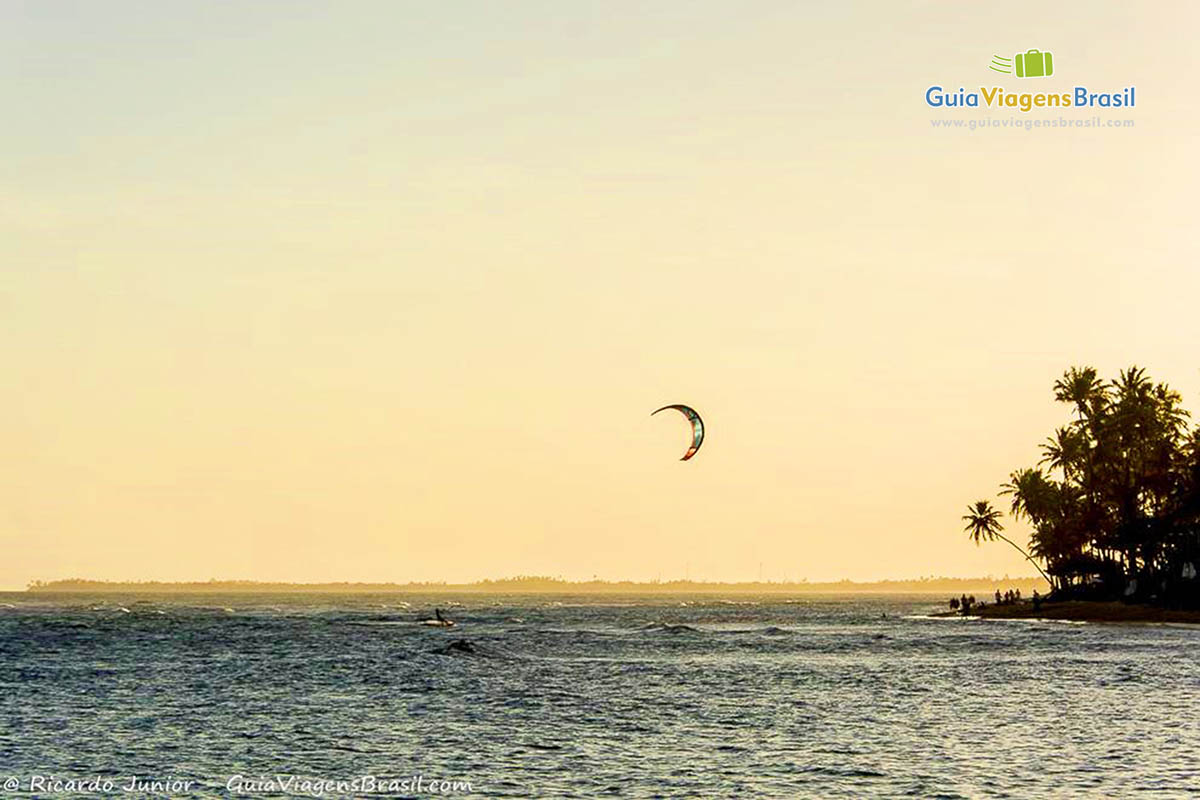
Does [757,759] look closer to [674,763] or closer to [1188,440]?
[674,763]

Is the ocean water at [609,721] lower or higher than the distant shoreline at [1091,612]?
lower

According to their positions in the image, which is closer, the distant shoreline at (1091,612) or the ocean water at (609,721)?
the ocean water at (609,721)

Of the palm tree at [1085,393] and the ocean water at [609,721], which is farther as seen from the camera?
the palm tree at [1085,393]

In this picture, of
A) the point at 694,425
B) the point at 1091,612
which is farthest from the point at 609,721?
the point at 1091,612

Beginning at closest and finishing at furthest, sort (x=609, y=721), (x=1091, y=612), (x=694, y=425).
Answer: (x=609, y=721) < (x=694, y=425) < (x=1091, y=612)

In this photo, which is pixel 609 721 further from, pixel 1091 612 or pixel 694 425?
pixel 1091 612

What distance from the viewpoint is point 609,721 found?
5306 centimetres

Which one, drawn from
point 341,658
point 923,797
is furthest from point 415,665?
point 923,797

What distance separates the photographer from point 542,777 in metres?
39.7

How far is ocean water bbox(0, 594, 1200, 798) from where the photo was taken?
38781 millimetres

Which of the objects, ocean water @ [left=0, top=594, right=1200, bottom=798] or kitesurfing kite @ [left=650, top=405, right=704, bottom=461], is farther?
kitesurfing kite @ [left=650, top=405, right=704, bottom=461]

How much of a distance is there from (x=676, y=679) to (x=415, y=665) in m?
18.4

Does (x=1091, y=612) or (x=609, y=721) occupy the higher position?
(x=1091, y=612)

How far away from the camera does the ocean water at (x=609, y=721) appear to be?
3878 centimetres
